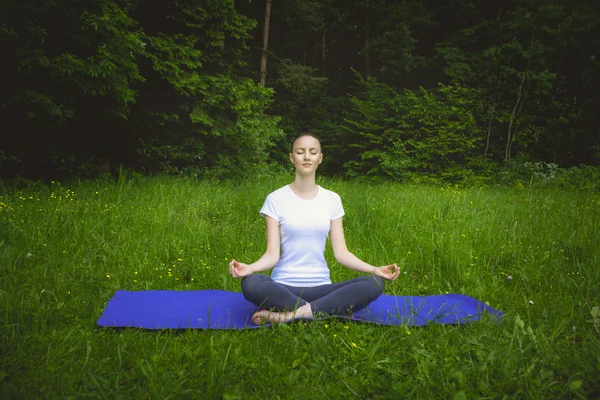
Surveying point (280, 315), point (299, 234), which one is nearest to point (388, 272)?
point (299, 234)

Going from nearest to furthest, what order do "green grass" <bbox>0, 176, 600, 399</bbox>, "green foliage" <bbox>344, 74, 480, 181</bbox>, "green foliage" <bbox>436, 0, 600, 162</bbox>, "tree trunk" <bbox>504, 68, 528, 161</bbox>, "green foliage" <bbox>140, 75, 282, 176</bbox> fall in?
"green grass" <bbox>0, 176, 600, 399</bbox>
"green foliage" <bbox>140, 75, 282, 176</bbox>
"green foliage" <bbox>436, 0, 600, 162</bbox>
"tree trunk" <bbox>504, 68, 528, 161</bbox>
"green foliage" <bbox>344, 74, 480, 181</bbox>

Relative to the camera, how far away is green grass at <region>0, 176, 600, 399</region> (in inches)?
79.5

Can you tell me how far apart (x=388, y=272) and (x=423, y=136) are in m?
11.1

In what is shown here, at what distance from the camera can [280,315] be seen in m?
2.65

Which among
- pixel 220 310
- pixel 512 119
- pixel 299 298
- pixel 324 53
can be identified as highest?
pixel 324 53

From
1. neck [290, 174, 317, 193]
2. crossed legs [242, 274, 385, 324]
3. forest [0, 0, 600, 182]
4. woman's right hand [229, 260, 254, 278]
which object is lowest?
crossed legs [242, 274, 385, 324]

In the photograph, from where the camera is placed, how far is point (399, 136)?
13.2 metres

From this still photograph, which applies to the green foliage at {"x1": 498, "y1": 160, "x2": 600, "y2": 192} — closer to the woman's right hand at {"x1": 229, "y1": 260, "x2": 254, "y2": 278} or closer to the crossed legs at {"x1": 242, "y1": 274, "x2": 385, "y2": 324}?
the crossed legs at {"x1": 242, "y1": 274, "x2": 385, "y2": 324}

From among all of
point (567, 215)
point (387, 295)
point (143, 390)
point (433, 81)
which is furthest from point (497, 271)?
point (433, 81)

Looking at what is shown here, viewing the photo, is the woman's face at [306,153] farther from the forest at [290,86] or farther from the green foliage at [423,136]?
the green foliage at [423,136]

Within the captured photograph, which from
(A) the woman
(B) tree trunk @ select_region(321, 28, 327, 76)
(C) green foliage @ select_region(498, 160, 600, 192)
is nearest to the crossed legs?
(A) the woman

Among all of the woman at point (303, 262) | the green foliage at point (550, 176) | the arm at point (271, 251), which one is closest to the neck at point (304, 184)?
the woman at point (303, 262)

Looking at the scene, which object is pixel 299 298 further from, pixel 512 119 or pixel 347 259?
pixel 512 119

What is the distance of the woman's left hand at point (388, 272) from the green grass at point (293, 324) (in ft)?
1.06
